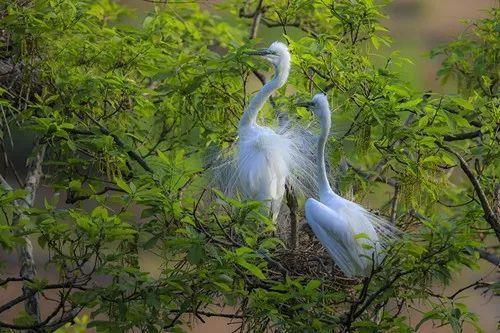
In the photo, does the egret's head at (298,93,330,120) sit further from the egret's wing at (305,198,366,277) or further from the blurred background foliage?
the egret's wing at (305,198,366,277)

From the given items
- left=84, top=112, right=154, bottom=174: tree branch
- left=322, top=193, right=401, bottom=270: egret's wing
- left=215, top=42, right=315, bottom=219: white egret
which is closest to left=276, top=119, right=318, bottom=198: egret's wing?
left=215, top=42, right=315, bottom=219: white egret

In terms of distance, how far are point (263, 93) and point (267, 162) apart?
0.92 ft

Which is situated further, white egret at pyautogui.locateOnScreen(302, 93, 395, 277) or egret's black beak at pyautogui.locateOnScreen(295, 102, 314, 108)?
egret's black beak at pyautogui.locateOnScreen(295, 102, 314, 108)

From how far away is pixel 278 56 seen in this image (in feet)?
12.4

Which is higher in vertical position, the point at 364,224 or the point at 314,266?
the point at 364,224

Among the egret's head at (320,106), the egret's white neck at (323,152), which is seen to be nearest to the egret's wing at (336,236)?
the egret's white neck at (323,152)

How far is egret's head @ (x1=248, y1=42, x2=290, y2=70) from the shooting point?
3.75m

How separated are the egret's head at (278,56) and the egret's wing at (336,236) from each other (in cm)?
51

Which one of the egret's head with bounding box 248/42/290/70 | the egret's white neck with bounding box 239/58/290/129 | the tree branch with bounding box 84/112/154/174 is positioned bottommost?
the tree branch with bounding box 84/112/154/174

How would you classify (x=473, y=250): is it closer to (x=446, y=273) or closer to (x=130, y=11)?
(x=446, y=273)

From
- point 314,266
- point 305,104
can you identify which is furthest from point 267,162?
point 314,266

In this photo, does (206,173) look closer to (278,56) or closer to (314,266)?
(278,56)

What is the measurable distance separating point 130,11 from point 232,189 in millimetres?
1614

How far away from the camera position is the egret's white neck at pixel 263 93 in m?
3.80
